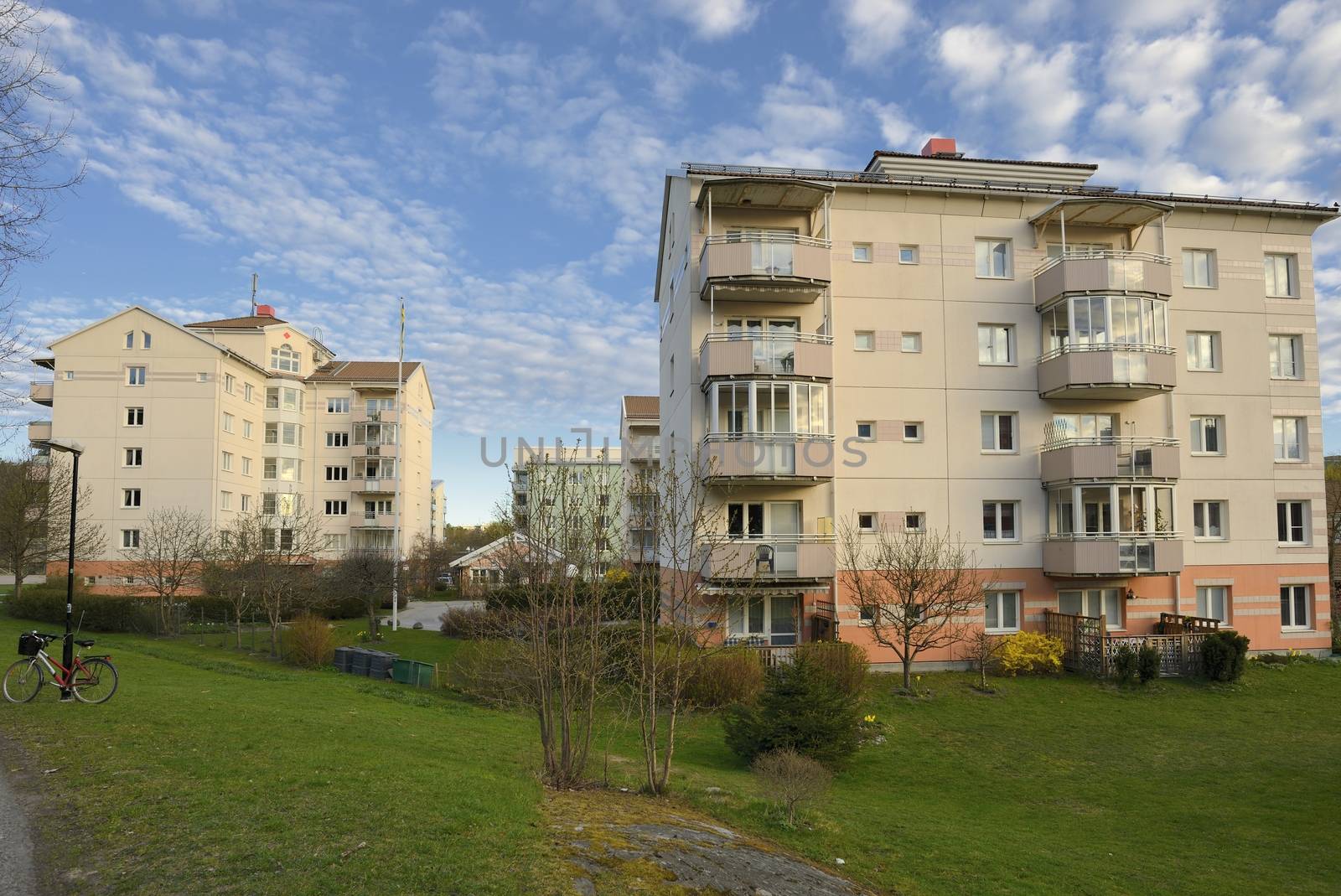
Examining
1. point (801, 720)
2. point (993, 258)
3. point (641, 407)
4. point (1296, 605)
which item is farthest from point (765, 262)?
point (641, 407)

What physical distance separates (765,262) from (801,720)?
1393 cm

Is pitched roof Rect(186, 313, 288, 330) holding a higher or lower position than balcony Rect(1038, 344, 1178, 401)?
higher

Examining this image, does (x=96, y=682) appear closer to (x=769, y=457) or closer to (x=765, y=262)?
(x=769, y=457)

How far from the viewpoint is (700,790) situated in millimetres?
11586

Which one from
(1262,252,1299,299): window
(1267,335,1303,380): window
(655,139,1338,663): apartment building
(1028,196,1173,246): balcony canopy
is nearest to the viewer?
(655,139,1338,663): apartment building

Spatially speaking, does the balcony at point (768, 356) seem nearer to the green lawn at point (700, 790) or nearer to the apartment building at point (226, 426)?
the green lawn at point (700, 790)

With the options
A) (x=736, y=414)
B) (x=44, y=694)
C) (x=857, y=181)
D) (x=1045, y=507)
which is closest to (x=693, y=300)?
(x=736, y=414)

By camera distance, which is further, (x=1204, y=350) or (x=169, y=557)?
(x=169, y=557)

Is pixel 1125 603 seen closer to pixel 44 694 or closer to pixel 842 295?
pixel 842 295

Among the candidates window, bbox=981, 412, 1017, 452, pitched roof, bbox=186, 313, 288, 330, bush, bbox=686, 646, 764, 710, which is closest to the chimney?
window, bbox=981, 412, 1017, 452

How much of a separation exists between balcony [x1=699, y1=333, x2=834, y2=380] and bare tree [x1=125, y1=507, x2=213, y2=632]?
76.3 ft

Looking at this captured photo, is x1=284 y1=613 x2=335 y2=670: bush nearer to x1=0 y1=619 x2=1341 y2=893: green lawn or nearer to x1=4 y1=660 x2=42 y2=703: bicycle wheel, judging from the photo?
x1=0 y1=619 x2=1341 y2=893: green lawn

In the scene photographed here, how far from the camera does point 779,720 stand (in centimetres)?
1428

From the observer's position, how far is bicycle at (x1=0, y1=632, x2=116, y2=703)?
506 inches
